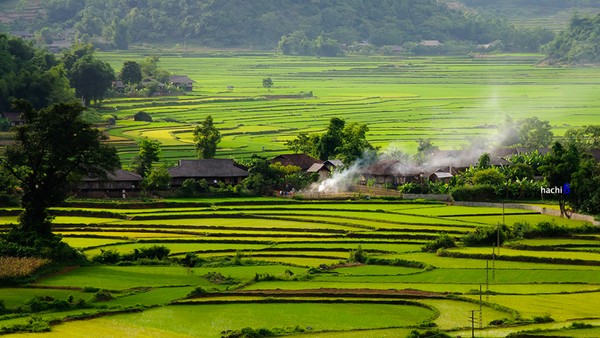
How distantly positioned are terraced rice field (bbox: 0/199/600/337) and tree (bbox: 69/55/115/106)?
41913 mm

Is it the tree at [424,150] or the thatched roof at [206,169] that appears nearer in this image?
the thatched roof at [206,169]

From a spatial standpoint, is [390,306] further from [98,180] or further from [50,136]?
[98,180]

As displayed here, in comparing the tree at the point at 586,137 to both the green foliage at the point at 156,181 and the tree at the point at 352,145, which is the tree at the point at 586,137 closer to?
the tree at the point at 352,145

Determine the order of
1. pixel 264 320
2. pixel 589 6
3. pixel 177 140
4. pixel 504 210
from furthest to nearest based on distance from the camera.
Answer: pixel 589 6, pixel 177 140, pixel 504 210, pixel 264 320

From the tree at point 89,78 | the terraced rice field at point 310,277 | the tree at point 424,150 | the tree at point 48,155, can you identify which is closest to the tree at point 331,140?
the tree at point 424,150

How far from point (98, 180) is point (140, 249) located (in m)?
15.9

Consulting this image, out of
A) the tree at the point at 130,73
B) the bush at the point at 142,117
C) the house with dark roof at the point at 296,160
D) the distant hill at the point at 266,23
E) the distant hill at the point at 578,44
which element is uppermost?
the distant hill at the point at 266,23

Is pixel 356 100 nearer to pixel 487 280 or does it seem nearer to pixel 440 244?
pixel 440 244

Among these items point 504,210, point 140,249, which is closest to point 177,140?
point 504,210

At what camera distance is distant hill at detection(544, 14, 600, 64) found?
13788 centimetres

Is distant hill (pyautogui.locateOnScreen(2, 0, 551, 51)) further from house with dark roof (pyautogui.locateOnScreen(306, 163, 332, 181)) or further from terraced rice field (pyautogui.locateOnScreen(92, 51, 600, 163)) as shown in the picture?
house with dark roof (pyautogui.locateOnScreen(306, 163, 332, 181))

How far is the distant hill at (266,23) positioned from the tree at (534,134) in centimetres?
8863

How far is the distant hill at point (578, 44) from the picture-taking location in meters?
138

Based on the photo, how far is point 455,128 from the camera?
3369 inches
